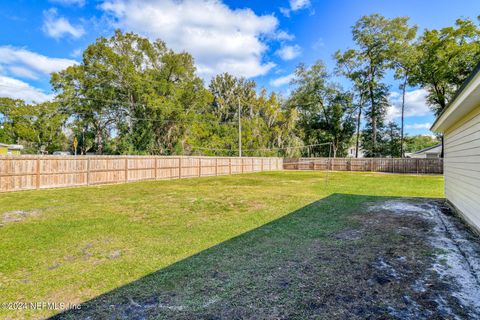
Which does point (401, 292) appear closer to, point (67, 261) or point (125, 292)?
point (125, 292)

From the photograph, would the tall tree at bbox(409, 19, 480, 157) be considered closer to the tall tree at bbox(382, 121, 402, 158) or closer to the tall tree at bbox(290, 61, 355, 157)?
the tall tree at bbox(382, 121, 402, 158)

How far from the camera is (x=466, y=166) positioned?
459 centimetres

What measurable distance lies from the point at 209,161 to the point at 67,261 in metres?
13.4

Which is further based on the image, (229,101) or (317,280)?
(229,101)

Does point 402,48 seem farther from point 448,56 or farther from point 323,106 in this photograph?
point 323,106

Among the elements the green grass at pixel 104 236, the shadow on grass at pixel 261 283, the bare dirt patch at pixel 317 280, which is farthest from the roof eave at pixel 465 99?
the green grass at pixel 104 236

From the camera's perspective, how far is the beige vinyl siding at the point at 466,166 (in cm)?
391

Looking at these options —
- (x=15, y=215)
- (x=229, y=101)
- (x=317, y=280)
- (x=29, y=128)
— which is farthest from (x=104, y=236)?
(x=29, y=128)

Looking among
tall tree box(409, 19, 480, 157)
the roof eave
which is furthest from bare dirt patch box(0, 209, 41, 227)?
tall tree box(409, 19, 480, 157)

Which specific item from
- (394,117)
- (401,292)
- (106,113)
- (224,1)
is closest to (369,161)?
(394,117)

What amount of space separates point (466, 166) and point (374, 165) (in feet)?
61.7

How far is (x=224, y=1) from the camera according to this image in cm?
1286

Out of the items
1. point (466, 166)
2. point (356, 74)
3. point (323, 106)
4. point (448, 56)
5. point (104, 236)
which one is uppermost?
point (356, 74)

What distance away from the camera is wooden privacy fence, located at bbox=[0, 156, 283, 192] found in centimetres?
863
